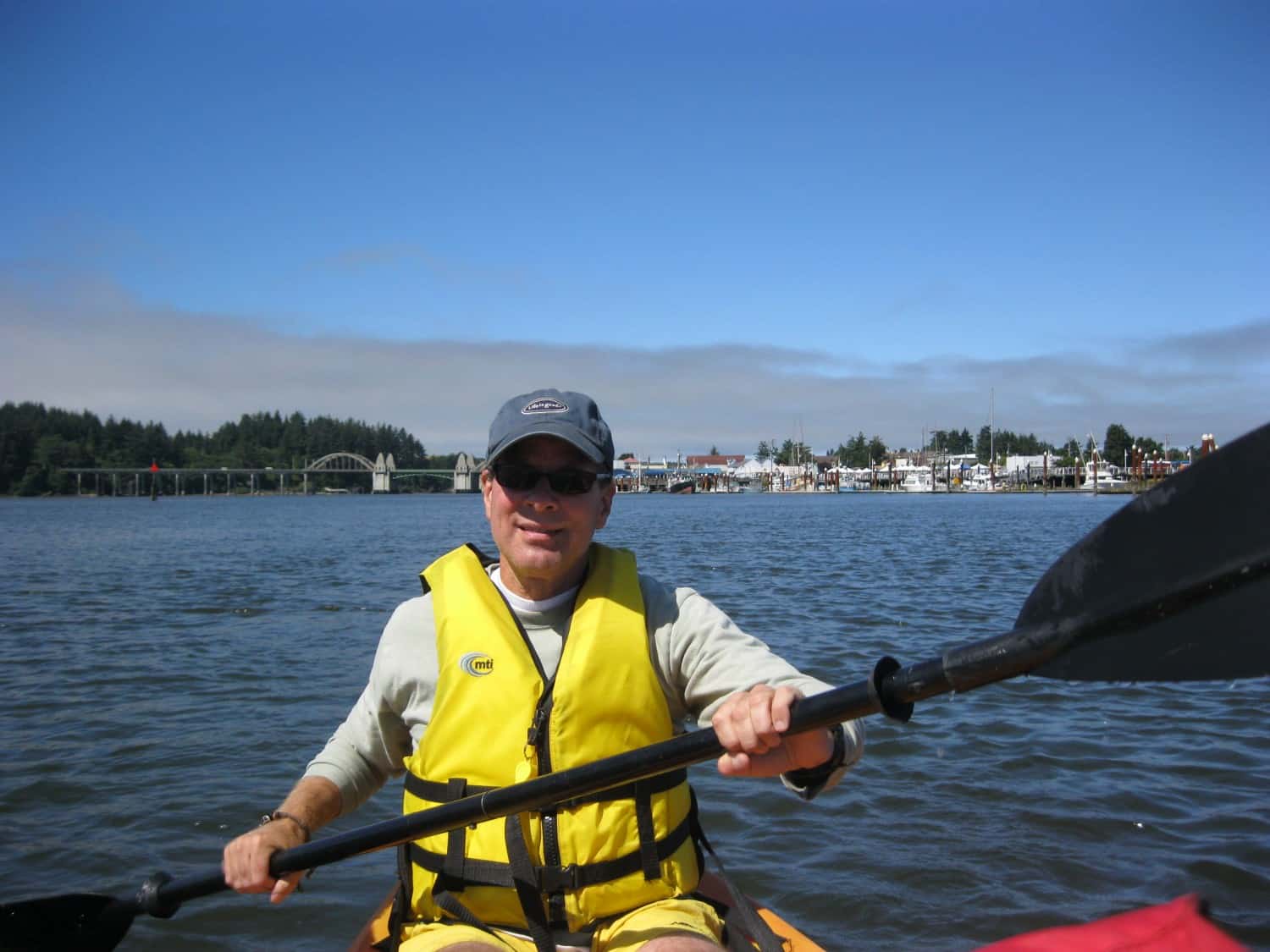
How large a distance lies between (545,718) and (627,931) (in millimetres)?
574

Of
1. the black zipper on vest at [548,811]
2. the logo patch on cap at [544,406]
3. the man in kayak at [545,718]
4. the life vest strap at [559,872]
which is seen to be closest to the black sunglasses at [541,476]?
the man in kayak at [545,718]

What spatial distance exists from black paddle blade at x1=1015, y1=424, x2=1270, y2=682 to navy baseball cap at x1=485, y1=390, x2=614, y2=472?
4.03 ft

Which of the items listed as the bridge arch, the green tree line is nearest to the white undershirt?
the green tree line

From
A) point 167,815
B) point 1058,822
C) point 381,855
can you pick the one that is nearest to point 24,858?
point 167,815

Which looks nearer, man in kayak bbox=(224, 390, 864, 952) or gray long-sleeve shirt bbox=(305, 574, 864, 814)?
man in kayak bbox=(224, 390, 864, 952)

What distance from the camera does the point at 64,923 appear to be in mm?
3301

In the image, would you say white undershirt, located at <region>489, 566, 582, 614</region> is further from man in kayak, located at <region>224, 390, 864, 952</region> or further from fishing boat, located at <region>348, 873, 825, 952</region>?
fishing boat, located at <region>348, 873, 825, 952</region>

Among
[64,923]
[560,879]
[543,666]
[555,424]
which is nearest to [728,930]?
[560,879]

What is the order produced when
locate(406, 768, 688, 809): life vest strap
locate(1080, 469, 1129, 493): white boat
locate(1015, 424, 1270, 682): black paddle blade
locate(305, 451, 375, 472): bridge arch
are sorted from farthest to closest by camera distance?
locate(305, 451, 375, 472): bridge arch → locate(1080, 469, 1129, 493): white boat → locate(406, 768, 688, 809): life vest strap → locate(1015, 424, 1270, 682): black paddle blade

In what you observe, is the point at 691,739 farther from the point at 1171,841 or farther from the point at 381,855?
the point at 1171,841

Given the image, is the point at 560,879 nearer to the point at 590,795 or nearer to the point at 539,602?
the point at 590,795

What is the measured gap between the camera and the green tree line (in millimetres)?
128875

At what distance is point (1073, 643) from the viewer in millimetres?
1929

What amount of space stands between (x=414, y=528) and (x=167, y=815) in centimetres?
4501
